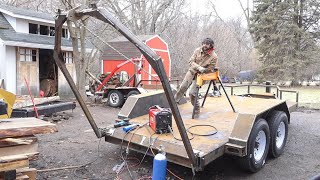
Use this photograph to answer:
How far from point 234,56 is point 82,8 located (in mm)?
30103

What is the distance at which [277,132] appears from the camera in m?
5.51

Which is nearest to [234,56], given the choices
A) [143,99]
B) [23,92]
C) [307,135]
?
[23,92]

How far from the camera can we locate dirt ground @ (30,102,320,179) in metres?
4.54

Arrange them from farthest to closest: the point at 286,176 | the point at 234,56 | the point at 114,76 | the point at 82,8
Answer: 1. the point at 234,56
2. the point at 114,76
3. the point at 286,176
4. the point at 82,8

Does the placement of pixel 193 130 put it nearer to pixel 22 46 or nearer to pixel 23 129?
pixel 23 129

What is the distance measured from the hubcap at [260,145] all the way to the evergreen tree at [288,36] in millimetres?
24586

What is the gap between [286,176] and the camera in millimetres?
4531

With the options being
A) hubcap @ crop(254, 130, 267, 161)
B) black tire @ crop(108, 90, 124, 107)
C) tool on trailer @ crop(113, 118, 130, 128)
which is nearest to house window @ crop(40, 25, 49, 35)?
black tire @ crop(108, 90, 124, 107)

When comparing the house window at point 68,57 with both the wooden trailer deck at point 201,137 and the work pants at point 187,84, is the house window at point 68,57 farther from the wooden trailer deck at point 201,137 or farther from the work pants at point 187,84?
the wooden trailer deck at point 201,137

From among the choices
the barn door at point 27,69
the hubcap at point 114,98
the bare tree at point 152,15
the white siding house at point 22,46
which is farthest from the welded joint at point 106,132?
the bare tree at point 152,15

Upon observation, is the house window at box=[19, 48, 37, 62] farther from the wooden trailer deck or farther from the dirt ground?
the wooden trailer deck

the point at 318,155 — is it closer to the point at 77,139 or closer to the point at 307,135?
the point at 307,135

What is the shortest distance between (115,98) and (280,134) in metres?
7.52

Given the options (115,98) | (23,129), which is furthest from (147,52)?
(115,98)
